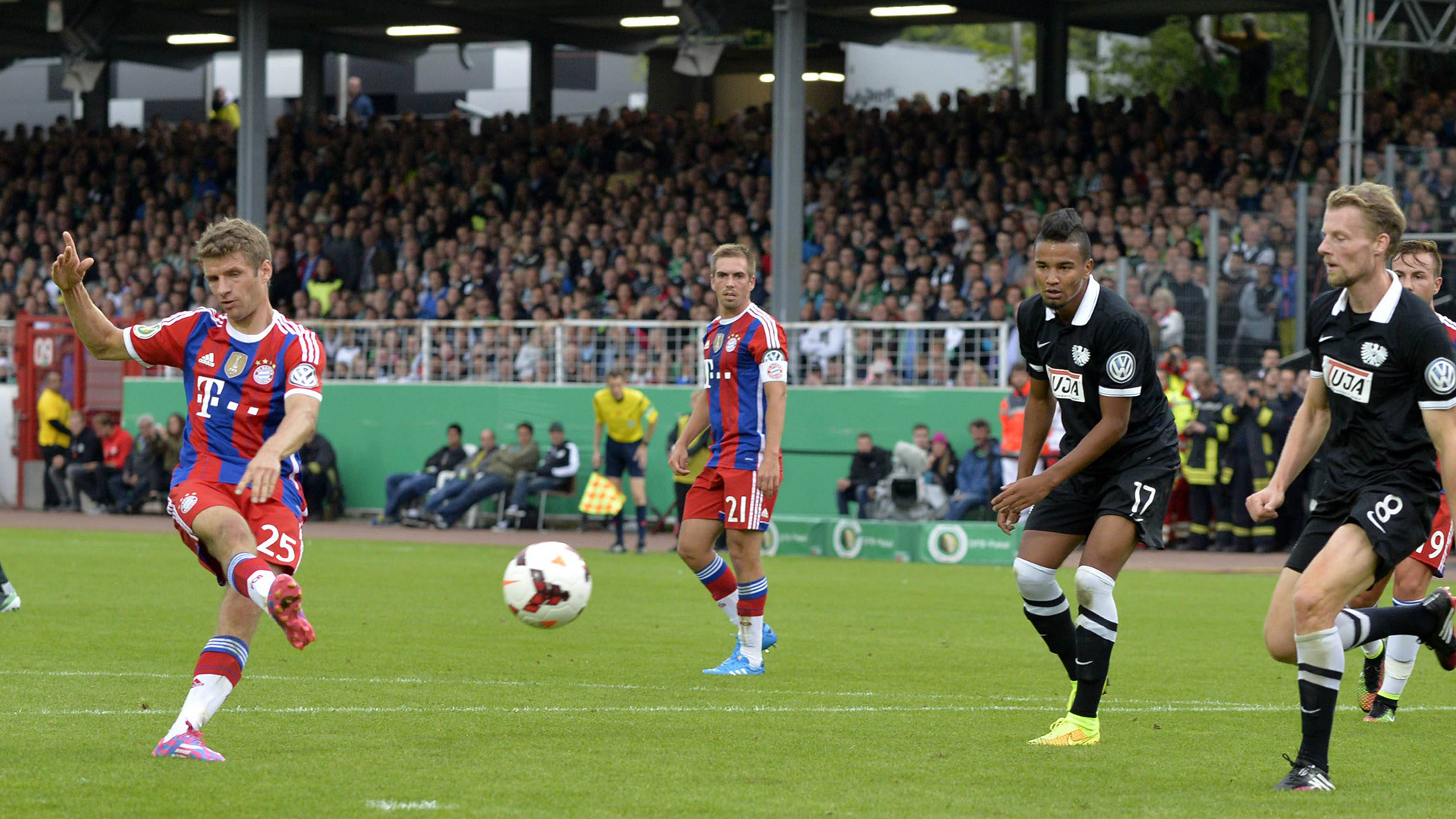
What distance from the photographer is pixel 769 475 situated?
955cm

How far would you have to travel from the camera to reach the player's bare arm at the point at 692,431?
33.0 ft

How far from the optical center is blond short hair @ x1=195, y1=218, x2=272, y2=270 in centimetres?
660

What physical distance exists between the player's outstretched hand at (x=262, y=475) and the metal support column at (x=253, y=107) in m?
21.6

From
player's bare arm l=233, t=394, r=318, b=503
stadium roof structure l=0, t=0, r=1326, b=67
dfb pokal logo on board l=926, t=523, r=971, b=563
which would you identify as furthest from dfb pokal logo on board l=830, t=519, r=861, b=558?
player's bare arm l=233, t=394, r=318, b=503

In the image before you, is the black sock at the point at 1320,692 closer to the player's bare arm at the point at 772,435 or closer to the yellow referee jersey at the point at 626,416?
the player's bare arm at the point at 772,435

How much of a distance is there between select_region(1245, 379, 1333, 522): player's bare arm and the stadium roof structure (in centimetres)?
1855

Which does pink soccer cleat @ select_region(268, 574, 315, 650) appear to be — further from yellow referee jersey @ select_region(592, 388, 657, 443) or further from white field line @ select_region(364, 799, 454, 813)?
yellow referee jersey @ select_region(592, 388, 657, 443)

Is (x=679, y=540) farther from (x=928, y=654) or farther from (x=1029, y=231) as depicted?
(x=1029, y=231)

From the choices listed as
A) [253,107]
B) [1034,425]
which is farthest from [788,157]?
[1034,425]

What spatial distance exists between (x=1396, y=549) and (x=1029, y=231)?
55.7ft

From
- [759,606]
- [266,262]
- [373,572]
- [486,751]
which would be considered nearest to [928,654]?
[759,606]

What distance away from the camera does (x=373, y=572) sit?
1652 cm

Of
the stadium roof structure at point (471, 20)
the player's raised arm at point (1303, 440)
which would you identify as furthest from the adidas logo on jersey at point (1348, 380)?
the stadium roof structure at point (471, 20)

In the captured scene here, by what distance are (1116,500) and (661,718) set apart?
6.82ft
